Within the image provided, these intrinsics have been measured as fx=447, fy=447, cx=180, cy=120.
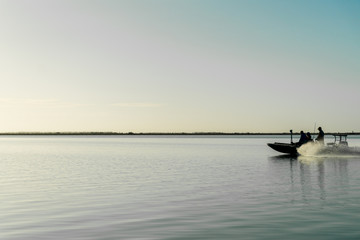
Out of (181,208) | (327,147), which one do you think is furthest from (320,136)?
(181,208)

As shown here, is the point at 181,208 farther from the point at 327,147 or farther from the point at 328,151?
the point at 328,151

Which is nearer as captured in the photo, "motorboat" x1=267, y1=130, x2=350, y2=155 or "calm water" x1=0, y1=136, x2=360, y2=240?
"calm water" x1=0, y1=136, x2=360, y2=240

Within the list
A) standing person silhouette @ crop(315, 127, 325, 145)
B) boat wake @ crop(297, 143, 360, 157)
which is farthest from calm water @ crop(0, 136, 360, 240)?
boat wake @ crop(297, 143, 360, 157)

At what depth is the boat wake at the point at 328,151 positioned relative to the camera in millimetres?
50188

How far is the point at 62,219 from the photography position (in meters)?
15.0

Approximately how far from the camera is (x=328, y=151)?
50.3m

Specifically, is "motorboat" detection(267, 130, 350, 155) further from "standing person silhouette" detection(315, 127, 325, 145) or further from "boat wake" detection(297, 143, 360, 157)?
"standing person silhouette" detection(315, 127, 325, 145)

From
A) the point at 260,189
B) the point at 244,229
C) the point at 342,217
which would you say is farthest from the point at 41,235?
the point at 260,189

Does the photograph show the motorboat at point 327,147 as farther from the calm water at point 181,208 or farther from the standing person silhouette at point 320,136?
the calm water at point 181,208

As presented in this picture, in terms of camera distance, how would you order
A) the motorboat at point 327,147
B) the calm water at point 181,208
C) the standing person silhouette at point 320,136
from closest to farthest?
the calm water at point 181,208
the standing person silhouette at point 320,136
the motorboat at point 327,147

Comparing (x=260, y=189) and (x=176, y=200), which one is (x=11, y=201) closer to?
(x=176, y=200)

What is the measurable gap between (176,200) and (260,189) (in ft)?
18.2

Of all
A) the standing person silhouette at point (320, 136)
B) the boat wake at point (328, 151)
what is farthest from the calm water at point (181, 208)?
the boat wake at point (328, 151)

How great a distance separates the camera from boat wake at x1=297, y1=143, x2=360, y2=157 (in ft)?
165
